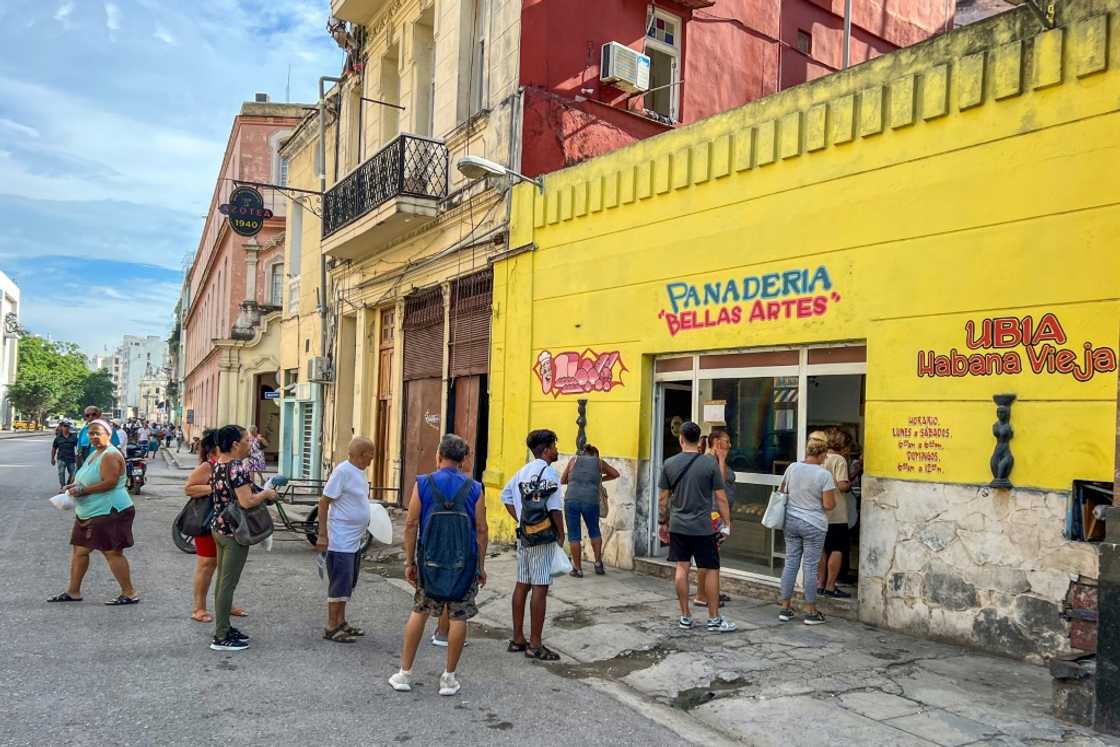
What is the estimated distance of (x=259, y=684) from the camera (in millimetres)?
5598

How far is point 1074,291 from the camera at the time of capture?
6.32m

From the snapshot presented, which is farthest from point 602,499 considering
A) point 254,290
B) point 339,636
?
point 254,290

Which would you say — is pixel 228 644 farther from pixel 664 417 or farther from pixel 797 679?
pixel 664 417

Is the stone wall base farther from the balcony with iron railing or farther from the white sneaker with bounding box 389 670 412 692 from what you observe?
the balcony with iron railing

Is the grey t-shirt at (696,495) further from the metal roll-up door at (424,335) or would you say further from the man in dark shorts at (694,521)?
the metal roll-up door at (424,335)

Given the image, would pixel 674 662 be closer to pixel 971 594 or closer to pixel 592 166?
pixel 971 594

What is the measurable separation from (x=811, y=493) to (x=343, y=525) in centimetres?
382

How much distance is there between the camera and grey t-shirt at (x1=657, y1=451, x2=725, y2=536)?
720 centimetres

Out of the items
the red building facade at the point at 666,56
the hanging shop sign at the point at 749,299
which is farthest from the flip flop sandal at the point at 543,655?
the red building facade at the point at 666,56

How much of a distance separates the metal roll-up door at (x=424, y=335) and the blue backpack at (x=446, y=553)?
363 inches

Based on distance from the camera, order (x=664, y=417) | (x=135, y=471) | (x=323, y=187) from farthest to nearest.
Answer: (x=323, y=187)
(x=135, y=471)
(x=664, y=417)

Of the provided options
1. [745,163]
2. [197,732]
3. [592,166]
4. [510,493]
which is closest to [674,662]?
[510,493]

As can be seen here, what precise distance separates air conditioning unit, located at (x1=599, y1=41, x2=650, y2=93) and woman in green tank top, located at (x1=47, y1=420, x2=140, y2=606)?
7.89 metres

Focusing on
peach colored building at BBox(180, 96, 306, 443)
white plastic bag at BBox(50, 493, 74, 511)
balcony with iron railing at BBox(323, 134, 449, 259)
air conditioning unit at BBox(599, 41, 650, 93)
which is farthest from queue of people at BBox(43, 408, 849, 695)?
peach colored building at BBox(180, 96, 306, 443)
